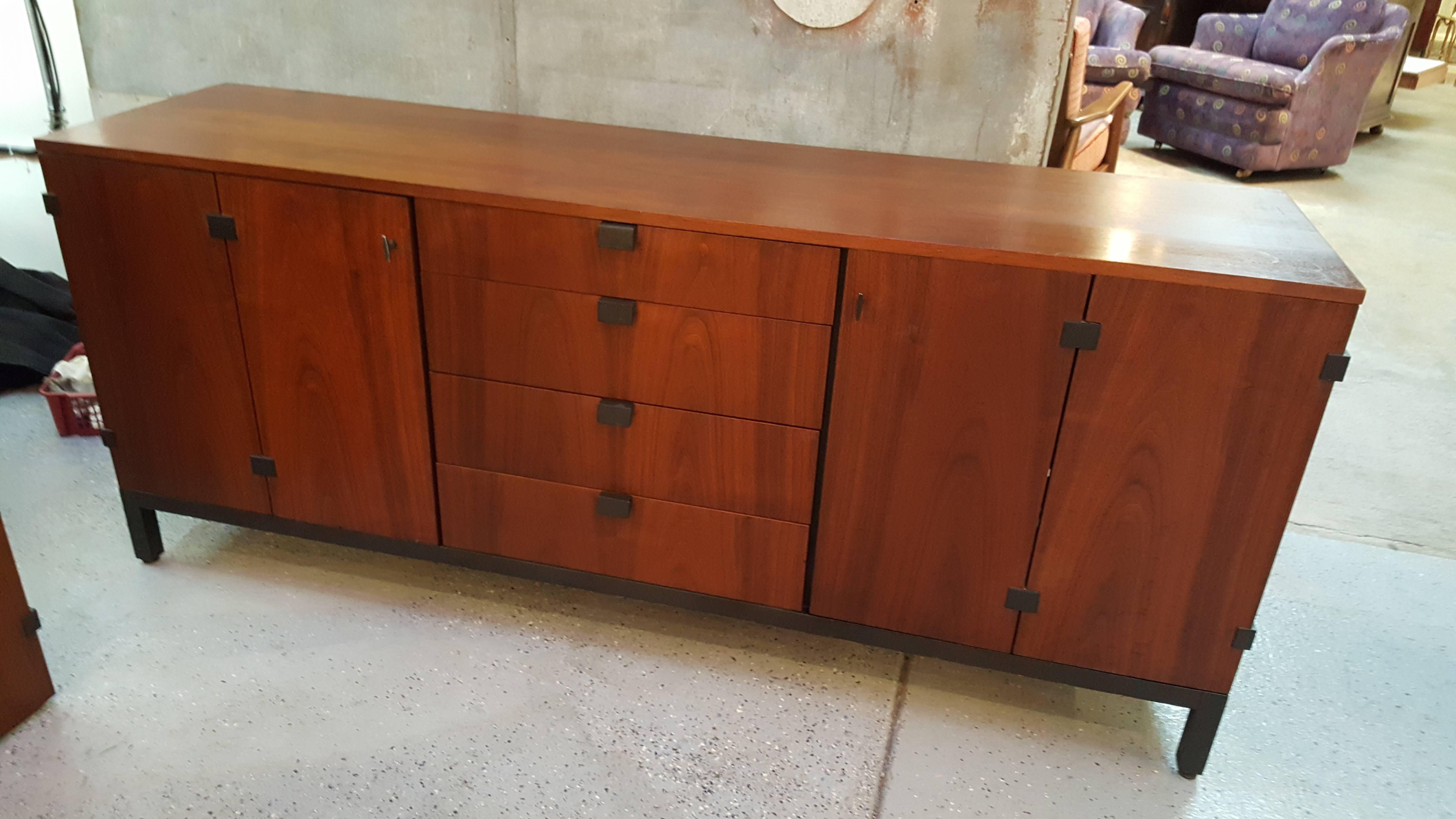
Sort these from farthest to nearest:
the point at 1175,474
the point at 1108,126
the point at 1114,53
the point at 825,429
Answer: the point at 1114,53 < the point at 1108,126 < the point at 825,429 < the point at 1175,474

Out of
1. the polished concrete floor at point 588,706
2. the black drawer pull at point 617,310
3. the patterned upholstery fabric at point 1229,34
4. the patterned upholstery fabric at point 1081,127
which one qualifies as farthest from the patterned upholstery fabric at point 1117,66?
the black drawer pull at point 617,310

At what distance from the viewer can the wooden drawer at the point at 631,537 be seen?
1723 mm

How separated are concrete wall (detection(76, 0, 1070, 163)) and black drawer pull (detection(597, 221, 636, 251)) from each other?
0.72 meters

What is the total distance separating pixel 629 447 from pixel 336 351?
55 cm

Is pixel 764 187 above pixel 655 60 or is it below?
below

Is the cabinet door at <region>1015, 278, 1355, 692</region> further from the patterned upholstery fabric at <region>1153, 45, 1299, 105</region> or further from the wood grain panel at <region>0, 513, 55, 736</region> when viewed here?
the patterned upholstery fabric at <region>1153, 45, 1299, 105</region>

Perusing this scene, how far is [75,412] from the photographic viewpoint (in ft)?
7.84

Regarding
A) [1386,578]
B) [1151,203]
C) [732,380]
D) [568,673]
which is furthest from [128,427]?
[1386,578]

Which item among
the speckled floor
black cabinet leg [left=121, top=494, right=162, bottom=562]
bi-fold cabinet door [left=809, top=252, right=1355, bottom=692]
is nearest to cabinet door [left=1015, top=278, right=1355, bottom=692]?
bi-fold cabinet door [left=809, top=252, right=1355, bottom=692]

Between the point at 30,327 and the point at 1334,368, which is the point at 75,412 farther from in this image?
the point at 1334,368

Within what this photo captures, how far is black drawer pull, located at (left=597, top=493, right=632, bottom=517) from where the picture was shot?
1735 mm

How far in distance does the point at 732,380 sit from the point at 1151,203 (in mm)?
768

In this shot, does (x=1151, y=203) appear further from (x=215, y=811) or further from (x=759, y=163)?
(x=215, y=811)

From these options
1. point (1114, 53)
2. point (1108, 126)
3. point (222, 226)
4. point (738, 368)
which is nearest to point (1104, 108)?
point (1108, 126)
